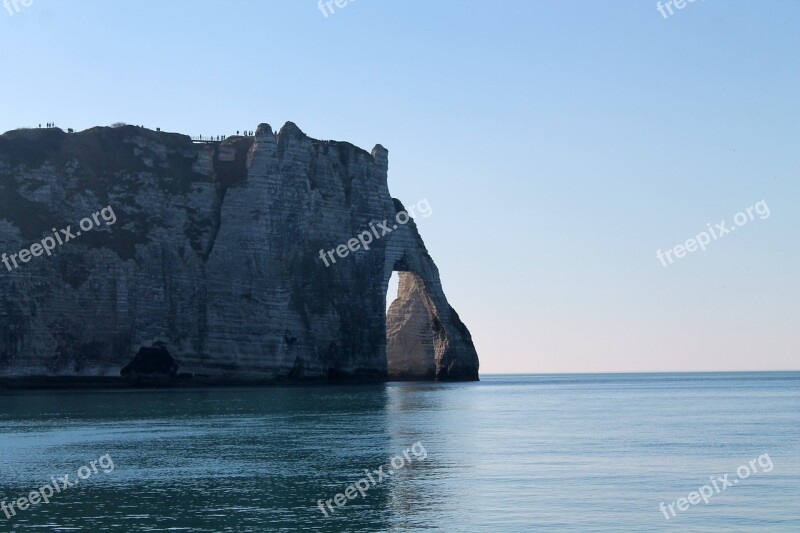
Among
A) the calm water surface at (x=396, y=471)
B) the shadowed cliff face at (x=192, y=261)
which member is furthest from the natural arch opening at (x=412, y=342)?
the calm water surface at (x=396, y=471)

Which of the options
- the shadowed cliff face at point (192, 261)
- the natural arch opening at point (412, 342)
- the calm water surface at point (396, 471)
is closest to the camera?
the calm water surface at point (396, 471)

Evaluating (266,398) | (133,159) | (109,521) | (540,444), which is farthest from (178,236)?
(109,521)

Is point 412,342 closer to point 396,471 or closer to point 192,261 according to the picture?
point 192,261

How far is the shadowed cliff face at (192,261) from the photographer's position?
411ft

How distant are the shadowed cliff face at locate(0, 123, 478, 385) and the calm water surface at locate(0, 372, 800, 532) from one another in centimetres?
3121

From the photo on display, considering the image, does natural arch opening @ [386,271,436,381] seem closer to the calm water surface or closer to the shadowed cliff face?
the shadowed cliff face

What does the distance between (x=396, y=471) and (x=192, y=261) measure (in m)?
89.5

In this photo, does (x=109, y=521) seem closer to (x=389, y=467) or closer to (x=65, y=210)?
(x=389, y=467)

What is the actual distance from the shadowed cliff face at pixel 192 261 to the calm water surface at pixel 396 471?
31207 mm

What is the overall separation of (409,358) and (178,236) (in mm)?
46824

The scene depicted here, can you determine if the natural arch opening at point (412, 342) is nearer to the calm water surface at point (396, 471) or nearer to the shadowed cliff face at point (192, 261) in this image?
the shadowed cliff face at point (192, 261)

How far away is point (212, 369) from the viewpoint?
5226 inches

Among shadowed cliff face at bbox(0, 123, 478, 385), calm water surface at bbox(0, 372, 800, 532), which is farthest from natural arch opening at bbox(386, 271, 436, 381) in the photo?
calm water surface at bbox(0, 372, 800, 532)

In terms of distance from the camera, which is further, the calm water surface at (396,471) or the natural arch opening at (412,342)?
the natural arch opening at (412,342)
